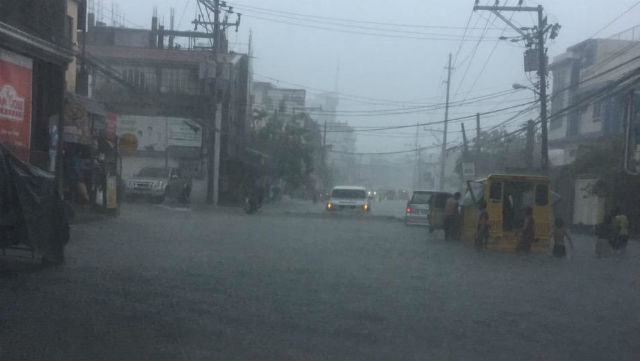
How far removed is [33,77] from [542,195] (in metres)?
14.4

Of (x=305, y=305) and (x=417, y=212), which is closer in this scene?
(x=305, y=305)

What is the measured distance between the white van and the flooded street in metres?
21.2

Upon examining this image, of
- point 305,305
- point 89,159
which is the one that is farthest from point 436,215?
point 305,305

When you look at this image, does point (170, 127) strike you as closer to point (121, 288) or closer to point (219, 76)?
point (219, 76)

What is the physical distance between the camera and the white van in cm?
4091

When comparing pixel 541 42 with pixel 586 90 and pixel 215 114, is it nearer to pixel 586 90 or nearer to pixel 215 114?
pixel 586 90

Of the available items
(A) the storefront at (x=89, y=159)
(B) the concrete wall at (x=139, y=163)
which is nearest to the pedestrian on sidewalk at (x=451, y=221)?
(A) the storefront at (x=89, y=159)

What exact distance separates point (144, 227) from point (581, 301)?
15131 millimetres

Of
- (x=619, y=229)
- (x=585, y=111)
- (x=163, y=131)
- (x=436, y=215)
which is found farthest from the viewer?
(x=163, y=131)

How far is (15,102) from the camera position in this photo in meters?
18.2

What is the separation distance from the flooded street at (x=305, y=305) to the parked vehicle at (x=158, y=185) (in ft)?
74.7

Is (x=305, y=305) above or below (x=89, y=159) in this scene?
below

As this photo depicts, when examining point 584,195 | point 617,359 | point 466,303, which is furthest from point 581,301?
point 584,195

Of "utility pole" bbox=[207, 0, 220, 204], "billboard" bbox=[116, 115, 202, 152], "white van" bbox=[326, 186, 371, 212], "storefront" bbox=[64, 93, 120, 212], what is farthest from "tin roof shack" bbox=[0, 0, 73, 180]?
"billboard" bbox=[116, 115, 202, 152]
